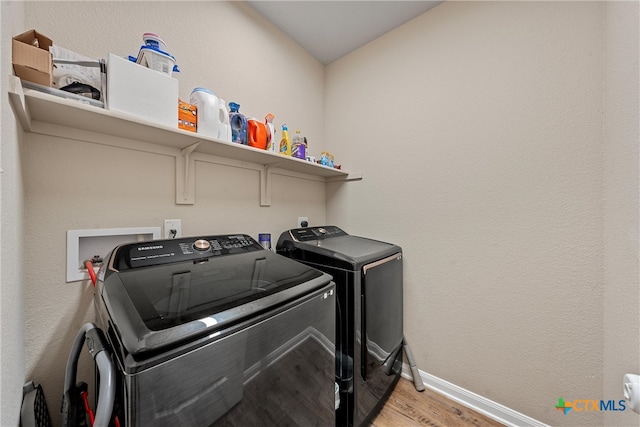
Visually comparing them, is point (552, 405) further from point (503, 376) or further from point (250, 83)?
point (250, 83)

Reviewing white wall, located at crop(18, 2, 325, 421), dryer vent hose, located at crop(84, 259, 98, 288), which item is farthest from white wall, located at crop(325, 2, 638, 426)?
dryer vent hose, located at crop(84, 259, 98, 288)

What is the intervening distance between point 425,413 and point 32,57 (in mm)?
2415

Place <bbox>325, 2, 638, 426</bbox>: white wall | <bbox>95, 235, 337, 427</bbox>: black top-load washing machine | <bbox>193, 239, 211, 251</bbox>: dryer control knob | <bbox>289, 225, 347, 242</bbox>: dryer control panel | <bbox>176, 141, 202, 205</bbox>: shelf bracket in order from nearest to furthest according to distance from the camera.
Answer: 1. <bbox>95, 235, 337, 427</bbox>: black top-load washing machine
2. <bbox>193, 239, 211, 251</bbox>: dryer control knob
3. <bbox>325, 2, 638, 426</bbox>: white wall
4. <bbox>176, 141, 202, 205</bbox>: shelf bracket
5. <bbox>289, 225, 347, 242</bbox>: dryer control panel

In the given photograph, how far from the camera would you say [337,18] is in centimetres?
177

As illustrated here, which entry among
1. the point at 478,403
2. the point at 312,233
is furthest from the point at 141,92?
the point at 478,403

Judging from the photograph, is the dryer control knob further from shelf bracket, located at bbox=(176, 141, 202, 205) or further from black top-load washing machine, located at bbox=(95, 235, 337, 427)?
shelf bracket, located at bbox=(176, 141, 202, 205)

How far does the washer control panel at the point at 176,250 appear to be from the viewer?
2.85 feet

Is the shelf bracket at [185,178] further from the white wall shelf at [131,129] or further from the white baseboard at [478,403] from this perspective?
the white baseboard at [478,403]

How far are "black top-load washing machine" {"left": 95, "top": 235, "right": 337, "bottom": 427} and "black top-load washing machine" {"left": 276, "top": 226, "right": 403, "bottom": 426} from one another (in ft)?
0.71

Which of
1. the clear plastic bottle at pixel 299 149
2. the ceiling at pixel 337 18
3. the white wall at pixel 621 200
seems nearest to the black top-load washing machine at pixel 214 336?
the clear plastic bottle at pixel 299 149

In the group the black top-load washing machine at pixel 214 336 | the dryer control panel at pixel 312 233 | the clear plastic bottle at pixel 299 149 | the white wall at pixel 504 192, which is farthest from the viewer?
the clear plastic bottle at pixel 299 149

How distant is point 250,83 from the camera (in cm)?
168

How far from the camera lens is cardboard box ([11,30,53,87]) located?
65 centimetres

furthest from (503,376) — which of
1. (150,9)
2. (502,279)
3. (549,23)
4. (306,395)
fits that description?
(150,9)
